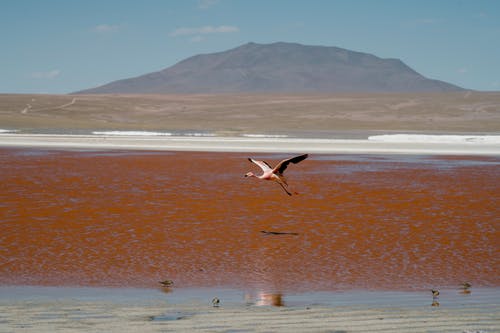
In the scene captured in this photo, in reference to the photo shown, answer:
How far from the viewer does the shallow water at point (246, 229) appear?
946 cm

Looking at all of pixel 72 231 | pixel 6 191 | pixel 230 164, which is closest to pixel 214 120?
pixel 230 164

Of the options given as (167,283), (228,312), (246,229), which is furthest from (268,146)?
(228,312)

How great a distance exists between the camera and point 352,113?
85812 mm

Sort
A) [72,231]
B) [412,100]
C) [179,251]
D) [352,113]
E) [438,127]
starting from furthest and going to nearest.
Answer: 1. [412,100]
2. [352,113]
3. [438,127]
4. [72,231]
5. [179,251]

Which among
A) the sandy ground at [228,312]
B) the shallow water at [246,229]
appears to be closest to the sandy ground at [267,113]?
the shallow water at [246,229]

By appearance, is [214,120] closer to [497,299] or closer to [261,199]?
[261,199]

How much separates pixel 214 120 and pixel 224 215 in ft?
216

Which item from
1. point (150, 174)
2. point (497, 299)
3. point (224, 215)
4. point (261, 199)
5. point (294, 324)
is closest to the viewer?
point (294, 324)

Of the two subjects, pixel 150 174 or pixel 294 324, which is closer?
pixel 294 324

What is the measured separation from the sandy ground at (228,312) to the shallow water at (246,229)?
23.2 inches

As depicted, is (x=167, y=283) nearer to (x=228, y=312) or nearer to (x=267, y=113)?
(x=228, y=312)

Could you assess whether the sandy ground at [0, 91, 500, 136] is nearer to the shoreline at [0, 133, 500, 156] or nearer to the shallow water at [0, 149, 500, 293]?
the shoreline at [0, 133, 500, 156]

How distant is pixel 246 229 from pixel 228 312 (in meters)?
5.53

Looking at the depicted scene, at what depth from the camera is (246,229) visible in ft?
42.2
